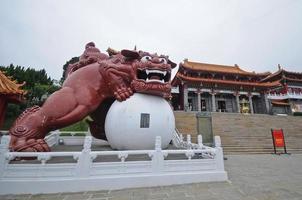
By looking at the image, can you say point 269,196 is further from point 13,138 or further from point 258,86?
point 258,86

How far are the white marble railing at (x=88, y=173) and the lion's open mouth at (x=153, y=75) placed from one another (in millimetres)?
2558

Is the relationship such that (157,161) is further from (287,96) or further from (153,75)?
(287,96)

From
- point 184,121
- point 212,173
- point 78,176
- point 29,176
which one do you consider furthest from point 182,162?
point 184,121

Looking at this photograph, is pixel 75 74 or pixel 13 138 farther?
pixel 75 74

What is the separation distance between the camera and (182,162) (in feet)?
16.3

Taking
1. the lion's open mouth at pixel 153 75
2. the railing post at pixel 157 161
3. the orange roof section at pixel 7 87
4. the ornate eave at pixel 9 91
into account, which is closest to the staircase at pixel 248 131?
the lion's open mouth at pixel 153 75

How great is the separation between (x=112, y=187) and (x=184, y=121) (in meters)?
11.7

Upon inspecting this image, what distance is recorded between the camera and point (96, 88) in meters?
6.83

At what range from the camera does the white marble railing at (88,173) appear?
13.5 feet

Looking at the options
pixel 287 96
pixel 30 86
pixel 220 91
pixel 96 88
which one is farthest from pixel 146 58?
pixel 287 96

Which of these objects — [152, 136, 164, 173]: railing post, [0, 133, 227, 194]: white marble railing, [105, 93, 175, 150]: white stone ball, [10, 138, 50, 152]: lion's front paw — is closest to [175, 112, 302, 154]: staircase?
[105, 93, 175, 150]: white stone ball

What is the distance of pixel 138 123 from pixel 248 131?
11501 mm

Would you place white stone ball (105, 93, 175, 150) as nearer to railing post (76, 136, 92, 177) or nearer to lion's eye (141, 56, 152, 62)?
lion's eye (141, 56, 152, 62)

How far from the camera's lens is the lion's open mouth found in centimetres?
655
